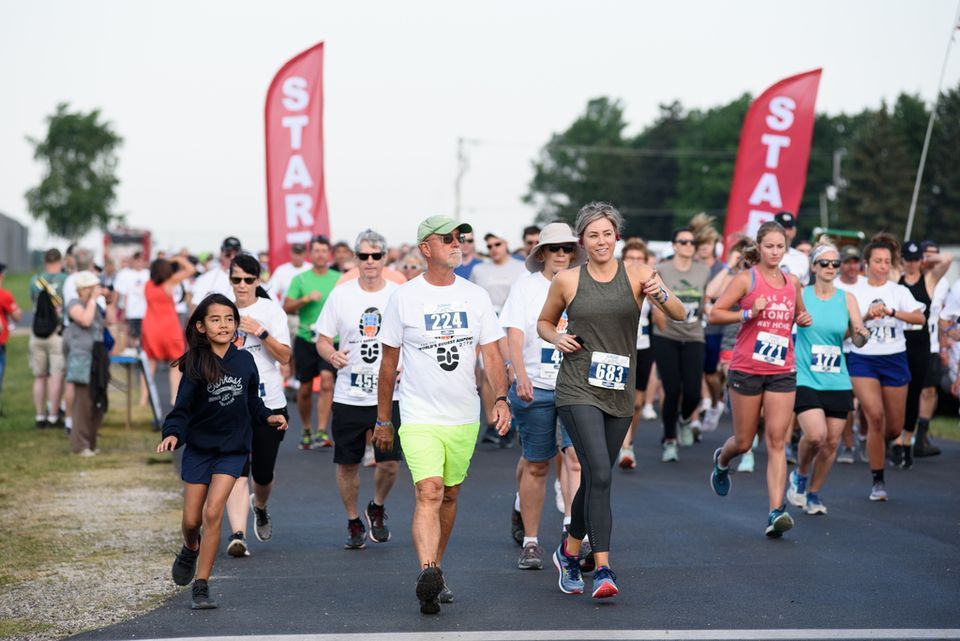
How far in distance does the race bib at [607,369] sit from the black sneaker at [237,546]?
103 inches

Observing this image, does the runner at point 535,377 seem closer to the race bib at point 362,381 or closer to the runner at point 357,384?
the runner at point 357,384

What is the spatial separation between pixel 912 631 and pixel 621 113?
4648 inches

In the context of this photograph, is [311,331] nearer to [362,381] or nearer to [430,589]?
[362,381]

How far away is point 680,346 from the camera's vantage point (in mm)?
12836

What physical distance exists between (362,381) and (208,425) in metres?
1.75

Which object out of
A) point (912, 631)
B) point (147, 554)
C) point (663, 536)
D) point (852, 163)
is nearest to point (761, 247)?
point (663, 536)

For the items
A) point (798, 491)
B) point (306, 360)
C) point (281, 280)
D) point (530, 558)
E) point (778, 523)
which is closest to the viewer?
point (530, 558)

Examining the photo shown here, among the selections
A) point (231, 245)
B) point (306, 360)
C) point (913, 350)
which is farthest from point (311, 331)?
point (913, 350)

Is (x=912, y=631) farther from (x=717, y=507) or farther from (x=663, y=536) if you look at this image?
(x=717, y=507)

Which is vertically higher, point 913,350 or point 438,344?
point 438,344

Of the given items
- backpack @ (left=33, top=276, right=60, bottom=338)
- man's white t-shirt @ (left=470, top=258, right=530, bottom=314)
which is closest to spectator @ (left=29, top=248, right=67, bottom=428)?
backpack @ (left=33, top=276, right=60, bottom=338)

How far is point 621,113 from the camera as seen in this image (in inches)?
4796

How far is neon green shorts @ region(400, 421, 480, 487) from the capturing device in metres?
6.72

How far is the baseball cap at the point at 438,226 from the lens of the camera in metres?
6.85
